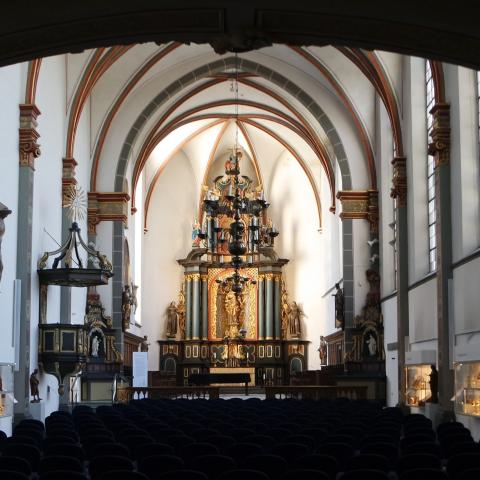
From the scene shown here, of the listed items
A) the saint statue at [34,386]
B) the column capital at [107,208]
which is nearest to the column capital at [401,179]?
the column capital at [107,208]

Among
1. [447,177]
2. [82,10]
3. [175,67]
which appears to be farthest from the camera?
[175,67]

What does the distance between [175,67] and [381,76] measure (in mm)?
9003

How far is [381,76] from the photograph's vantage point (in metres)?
27.4

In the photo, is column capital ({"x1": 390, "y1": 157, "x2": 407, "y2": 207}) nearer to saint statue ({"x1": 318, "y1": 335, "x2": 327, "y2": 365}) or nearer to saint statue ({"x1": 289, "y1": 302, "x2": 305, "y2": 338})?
saint statue ({"x1": 318, "y1": 335, "x2": 327, "y2": 365})

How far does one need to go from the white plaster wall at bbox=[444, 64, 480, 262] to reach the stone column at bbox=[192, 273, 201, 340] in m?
25.2

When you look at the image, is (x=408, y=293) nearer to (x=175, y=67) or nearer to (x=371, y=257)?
(x=371, y=257)

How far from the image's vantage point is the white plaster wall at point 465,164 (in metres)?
20.3

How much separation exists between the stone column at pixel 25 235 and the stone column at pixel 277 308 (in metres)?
23.9

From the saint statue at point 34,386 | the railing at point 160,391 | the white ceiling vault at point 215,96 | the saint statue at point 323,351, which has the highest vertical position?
the white ceiling vault at point 215,96

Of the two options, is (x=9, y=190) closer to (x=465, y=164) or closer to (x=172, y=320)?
(x=465, y=164)

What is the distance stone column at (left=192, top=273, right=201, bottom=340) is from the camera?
44.9m

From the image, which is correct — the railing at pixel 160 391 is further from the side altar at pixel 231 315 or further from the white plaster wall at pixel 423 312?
the side altar at pixel 231 315

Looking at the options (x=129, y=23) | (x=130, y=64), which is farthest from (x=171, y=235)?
(x=129, y=23)

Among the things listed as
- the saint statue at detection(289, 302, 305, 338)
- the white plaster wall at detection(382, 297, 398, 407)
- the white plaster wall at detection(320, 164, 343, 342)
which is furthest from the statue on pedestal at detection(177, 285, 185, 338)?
the white plaster wall at detection(382, 297, 398, 407)
